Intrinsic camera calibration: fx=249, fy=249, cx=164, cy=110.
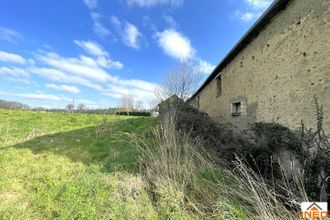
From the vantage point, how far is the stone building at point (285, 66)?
4727 millimetres

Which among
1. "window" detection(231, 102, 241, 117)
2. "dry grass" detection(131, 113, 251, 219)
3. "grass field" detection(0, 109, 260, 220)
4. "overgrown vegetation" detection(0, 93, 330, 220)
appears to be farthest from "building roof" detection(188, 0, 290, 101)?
"grass field" detection(0, 109, 260, 220)

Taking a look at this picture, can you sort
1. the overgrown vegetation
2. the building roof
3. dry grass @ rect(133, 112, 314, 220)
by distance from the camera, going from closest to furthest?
dry grass @ rect(133, 112, 314, 220), the overgrown vegetation, the building roof

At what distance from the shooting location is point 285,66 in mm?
5828

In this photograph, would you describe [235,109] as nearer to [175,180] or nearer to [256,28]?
[256,28]

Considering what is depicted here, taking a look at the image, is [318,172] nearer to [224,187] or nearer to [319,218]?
[319,218]

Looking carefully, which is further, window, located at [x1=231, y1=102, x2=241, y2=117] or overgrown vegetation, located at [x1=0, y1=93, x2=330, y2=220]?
window, located at [x1=231, y1=102, x2=241, y2=117]

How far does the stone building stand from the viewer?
15.5 feet

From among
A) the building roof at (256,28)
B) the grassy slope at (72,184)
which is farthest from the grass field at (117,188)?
the building roof at (256,28)

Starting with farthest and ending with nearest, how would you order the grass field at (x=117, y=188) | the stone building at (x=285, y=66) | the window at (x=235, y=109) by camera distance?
the window at (x=235, y=109), the stone building at (x=285, y=66), the grass field at (x=117, y=188)

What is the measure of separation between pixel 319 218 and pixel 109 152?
5.99 metres

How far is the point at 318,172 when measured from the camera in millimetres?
4086

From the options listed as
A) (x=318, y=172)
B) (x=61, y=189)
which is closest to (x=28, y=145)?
(x=61, y=189)

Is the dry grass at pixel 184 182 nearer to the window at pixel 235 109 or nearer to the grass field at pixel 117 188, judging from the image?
the grass field at pixel 117 188

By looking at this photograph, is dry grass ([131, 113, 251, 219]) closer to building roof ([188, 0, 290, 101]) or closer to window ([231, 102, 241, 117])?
window ([231, 102, 241, 117])
